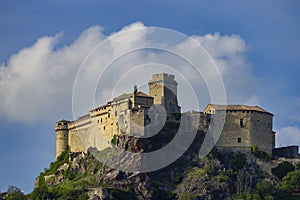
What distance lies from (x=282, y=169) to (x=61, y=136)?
3034 centimetres

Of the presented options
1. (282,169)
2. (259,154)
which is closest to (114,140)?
(259,154)


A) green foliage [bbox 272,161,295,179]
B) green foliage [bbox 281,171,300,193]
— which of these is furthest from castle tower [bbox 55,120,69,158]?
green foliage [bbox 281,171,300,193]

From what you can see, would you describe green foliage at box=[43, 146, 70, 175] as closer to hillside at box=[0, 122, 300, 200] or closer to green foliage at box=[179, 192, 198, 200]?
hillside at box=[0, 122, 300, 200]


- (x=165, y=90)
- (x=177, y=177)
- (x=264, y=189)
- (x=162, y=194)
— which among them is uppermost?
(x=165, y=90)

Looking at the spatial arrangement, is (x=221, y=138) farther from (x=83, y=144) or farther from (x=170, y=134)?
(x=83, y=144)

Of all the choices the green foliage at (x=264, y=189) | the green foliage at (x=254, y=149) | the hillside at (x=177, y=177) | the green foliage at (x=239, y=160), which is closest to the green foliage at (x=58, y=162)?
the hillside at (x=177, y=177)

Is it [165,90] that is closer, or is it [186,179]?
[186,179]

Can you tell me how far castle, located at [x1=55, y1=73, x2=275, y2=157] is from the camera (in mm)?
127938

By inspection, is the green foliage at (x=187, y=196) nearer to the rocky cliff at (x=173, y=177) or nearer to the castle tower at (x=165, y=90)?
the rocky cliff at (x=173, y=177)

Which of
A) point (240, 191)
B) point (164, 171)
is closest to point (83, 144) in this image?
point (164, 171)

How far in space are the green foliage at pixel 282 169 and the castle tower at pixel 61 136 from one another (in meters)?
28.6

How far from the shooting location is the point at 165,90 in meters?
134

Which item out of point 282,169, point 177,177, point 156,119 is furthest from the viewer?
point 282,169

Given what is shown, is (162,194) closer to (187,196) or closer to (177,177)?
(187,196)
